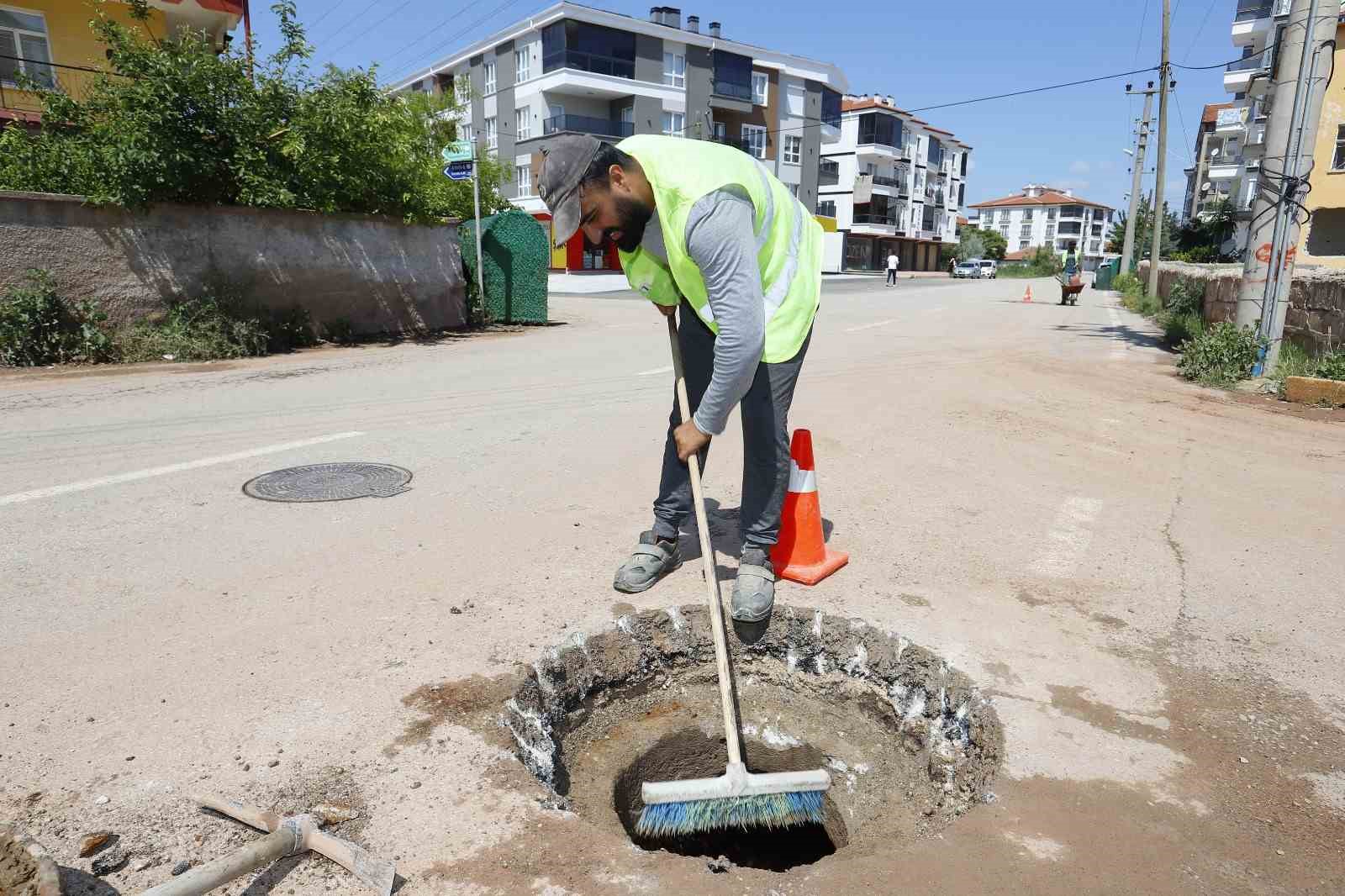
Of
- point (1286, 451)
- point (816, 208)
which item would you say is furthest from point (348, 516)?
point (816, 208)

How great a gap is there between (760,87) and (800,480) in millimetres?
49238

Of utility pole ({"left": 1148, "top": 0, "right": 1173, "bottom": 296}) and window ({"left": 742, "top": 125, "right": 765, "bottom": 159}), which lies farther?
window ({"left": 742, "top": 125, "right": 765, "bottom": 159})

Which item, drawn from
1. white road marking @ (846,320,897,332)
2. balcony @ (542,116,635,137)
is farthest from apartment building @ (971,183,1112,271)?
white road marking @ (846,320,897,332)

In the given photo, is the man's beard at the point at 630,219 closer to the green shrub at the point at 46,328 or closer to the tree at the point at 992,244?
the green shrub at the point at 46,328

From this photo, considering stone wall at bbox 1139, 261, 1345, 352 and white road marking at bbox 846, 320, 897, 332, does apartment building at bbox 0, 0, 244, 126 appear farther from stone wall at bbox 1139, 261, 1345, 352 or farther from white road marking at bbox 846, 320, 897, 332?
stone wall at bbox 1139, 261, 1345, 352

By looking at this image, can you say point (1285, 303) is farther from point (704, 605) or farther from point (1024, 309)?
point (1024, 309)

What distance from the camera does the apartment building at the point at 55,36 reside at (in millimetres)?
17953

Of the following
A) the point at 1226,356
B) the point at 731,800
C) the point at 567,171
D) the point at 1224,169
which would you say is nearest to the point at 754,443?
the point at 567,171

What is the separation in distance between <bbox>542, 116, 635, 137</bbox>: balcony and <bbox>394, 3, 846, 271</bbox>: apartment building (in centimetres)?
6

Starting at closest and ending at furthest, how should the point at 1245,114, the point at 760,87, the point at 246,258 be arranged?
1. the point at 246,258
2. the point at 1245,114
3. the point at 760,87

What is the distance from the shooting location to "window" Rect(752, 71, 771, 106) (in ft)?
155

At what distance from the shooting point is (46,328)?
8.63m

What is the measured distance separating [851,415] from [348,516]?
4321 mm

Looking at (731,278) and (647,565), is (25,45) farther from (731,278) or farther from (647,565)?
(731,278)
